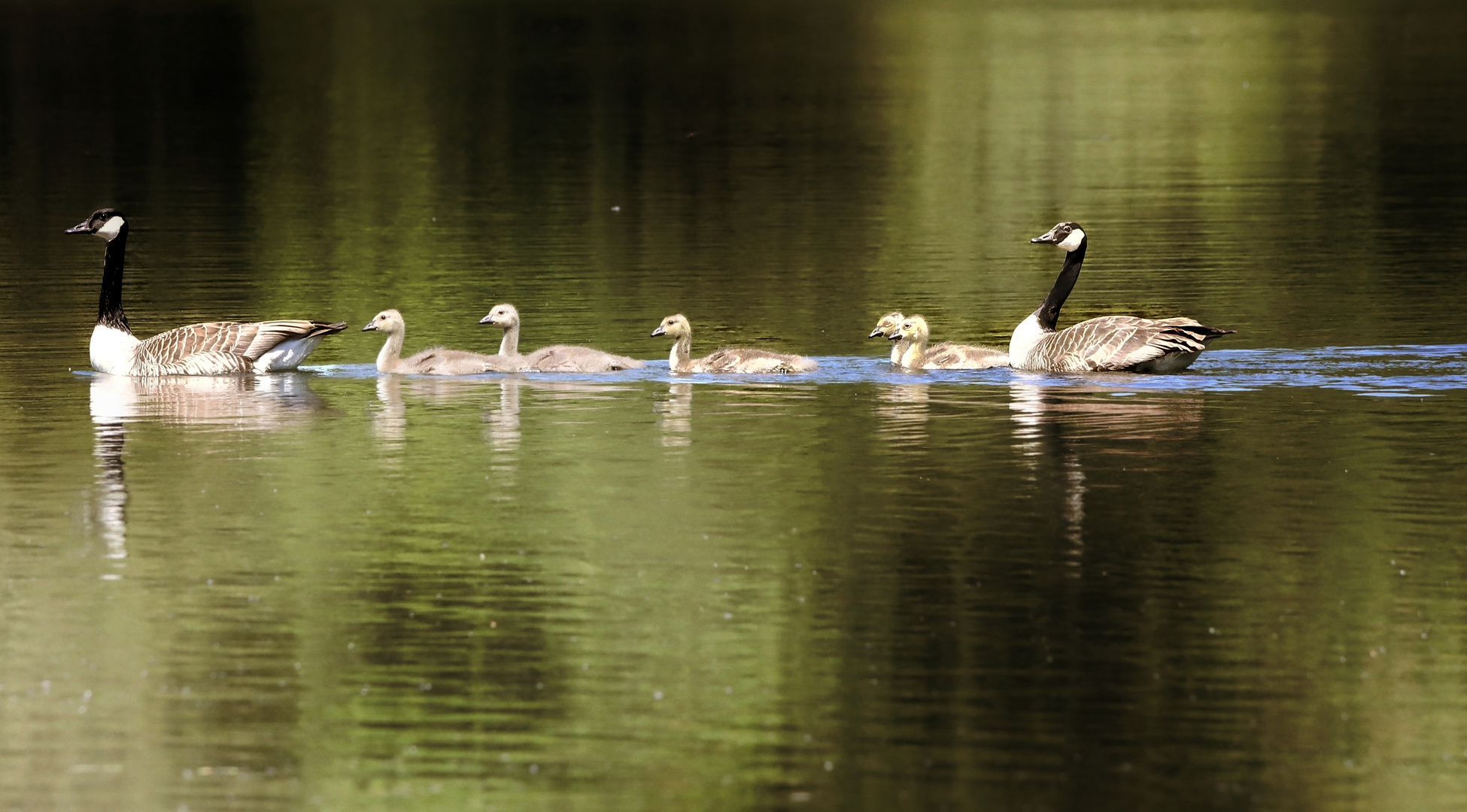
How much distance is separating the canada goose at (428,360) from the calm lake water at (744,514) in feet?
0.80

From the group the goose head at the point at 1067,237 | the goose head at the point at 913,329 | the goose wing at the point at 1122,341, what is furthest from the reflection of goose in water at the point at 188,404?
the goose head at the point at 1067,237

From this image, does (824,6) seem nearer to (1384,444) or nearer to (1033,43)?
(1033,43)

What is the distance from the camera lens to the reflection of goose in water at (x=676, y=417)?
19517mm

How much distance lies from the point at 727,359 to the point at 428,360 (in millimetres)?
3214

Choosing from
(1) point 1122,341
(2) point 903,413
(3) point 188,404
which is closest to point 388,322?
(3) point 188,404

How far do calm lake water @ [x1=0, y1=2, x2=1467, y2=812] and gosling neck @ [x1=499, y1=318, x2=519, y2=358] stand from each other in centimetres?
51

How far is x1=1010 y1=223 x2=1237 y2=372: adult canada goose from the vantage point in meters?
22.3

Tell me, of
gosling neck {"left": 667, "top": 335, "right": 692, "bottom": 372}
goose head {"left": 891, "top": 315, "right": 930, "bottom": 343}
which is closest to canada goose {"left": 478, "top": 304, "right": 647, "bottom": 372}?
gosling neck {"left": 667, "top": 335, "right": 692, "bottom": 372}

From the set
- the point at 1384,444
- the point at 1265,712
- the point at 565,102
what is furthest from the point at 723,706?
the point at 565,102

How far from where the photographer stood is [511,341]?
23656 millimetres

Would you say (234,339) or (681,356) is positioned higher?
(234,339)

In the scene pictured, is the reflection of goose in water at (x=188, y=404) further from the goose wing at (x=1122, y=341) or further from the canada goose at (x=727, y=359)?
the goose wing at (x=1122, y=341)

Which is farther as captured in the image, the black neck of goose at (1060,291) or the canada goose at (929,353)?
the black neck of goose at (1060,291)

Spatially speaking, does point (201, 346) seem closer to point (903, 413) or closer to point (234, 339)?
point (234, 339)
